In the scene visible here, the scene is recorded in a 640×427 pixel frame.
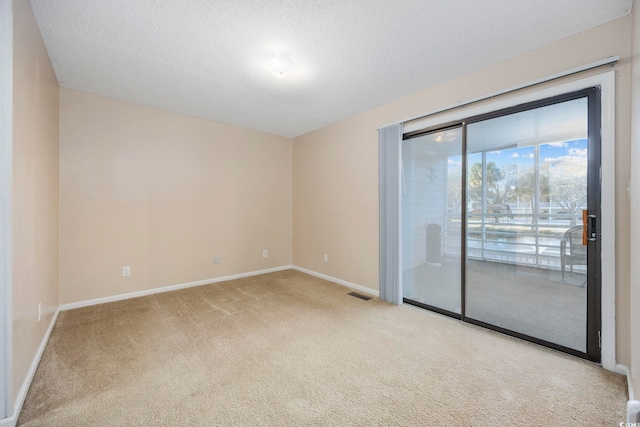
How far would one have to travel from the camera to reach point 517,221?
246 cm

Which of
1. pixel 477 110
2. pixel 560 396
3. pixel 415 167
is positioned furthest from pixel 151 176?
pixel 560 396

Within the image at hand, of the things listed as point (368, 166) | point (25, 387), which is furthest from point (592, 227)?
point (25, 387)

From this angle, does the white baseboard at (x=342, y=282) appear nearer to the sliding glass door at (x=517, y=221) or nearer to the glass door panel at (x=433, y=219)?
the glass door panel at (x=433, y=219)

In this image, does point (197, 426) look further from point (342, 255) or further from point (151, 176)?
point (151, 176)

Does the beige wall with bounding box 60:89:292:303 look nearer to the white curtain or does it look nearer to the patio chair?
the white curtain

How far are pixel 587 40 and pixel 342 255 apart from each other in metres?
3.39

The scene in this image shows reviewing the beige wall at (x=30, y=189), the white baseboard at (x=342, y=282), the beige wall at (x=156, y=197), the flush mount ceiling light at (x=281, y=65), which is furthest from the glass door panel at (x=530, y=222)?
the beige wall at (x=30, y=189)

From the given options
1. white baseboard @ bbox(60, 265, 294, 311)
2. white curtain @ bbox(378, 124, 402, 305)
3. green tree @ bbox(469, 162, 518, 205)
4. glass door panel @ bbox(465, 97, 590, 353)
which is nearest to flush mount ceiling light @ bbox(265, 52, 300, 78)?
white curtain @ bbox(378, 124, 402, 305)

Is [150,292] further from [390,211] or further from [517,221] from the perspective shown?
[517,221]

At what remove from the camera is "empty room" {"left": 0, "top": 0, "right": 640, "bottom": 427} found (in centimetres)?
167

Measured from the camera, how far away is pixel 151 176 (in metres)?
3.64

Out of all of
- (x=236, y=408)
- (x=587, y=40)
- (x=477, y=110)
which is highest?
(x=587, y=40)

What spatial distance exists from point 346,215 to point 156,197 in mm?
2741

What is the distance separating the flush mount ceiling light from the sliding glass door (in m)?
1.73
